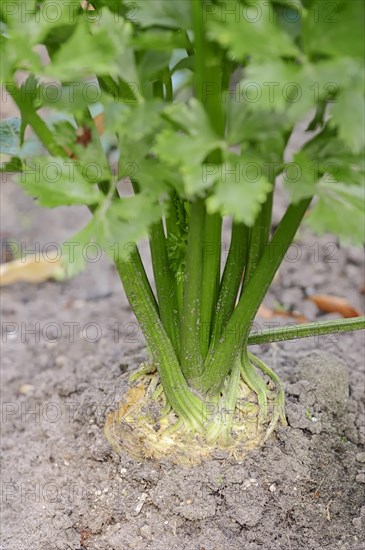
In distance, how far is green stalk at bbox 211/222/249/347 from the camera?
1120 mm

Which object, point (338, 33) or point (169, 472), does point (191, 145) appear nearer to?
point (338, 33)

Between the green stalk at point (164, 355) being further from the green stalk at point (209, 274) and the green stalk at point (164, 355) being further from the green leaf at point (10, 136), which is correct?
the green leaf at point (10, 136)

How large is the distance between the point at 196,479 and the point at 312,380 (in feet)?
1.04

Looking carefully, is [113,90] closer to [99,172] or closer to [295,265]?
[99,172]

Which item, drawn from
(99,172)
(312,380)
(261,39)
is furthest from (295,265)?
(261,39)

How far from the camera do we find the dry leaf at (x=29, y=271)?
2188 millimetres

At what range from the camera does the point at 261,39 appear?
747mm

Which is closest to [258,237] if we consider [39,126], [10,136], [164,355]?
[164,355]

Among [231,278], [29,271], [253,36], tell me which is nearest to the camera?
[253,36]

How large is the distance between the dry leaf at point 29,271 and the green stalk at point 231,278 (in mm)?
1100

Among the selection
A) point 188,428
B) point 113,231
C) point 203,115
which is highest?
point 203,115

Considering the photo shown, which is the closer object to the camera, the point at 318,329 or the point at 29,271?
the point at 318,329

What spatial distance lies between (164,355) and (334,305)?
0.90 metres

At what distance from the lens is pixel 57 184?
34.5 inches
